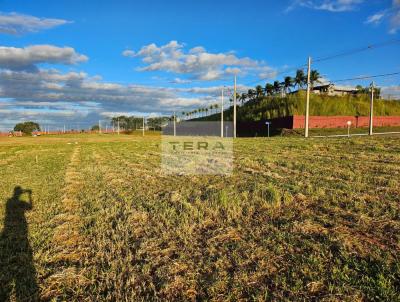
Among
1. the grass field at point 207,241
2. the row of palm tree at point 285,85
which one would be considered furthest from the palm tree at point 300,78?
the grass field at point 207,241

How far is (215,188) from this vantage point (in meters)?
8.59

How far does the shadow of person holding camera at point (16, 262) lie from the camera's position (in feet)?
11.5

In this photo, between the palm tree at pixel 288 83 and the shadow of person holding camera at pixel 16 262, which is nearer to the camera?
the shadow of person holding camera at pixel 16 262

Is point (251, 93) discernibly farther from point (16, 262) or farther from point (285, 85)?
point (16, 262)

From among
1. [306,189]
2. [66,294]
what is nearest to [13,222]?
[66,294]

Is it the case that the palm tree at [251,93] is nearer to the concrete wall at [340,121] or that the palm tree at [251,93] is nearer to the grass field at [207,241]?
the concrete wall at [340,121]

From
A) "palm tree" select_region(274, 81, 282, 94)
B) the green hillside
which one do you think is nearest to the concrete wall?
the green hillside

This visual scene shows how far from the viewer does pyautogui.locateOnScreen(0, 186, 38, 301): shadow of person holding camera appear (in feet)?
11.5

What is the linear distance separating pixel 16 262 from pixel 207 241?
2.55m

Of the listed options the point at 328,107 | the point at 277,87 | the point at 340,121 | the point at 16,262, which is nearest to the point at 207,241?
the point at 16,262

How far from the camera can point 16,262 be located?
427 cm

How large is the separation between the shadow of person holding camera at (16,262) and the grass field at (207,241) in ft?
0.06

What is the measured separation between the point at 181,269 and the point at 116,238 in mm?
1513

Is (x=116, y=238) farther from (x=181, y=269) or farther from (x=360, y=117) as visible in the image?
(x=360, y=117)
